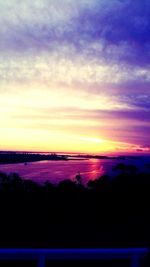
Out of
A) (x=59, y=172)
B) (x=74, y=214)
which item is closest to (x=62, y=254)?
(x=74, y=214)

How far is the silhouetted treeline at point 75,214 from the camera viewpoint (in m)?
5.03

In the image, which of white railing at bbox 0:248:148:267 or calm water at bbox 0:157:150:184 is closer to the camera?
white railing at bbox 0:248:148:267

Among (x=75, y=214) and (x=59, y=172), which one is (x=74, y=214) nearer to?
(x=75, y=214)

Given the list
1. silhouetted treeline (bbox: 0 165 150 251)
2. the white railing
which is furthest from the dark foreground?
the white railing

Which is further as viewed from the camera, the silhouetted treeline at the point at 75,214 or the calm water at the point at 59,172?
the calm water at the point at 59,172

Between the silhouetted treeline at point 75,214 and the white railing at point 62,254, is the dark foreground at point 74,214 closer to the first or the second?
the silhouetted treeline at point 75,214

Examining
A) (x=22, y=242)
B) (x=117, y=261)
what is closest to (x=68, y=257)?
(x=117, y=261)

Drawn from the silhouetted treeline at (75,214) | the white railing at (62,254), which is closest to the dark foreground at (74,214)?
the silhouetted treeline at (75,214)

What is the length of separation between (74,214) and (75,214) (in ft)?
0.06

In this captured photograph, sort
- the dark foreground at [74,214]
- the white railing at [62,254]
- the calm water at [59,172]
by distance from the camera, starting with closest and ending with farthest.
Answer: the white railing at [62,254] → the dark foreground at [74,214] → the calm water at [59,172]

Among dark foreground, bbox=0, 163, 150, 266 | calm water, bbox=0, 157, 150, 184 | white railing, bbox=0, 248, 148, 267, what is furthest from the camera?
calm water, bbox=0, 157, 150, 184

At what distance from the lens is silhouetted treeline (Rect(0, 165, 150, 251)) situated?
5031mm

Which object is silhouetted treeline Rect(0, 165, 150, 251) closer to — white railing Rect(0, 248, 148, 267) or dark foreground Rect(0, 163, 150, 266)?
dark foreground Rect(0, 163, 150, 266)

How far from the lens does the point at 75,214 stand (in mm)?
5801
